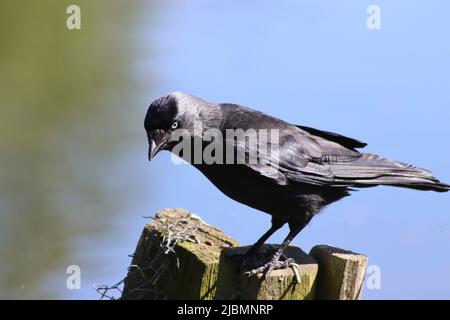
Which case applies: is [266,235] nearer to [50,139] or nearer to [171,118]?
[171,118]

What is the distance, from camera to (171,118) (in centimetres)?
566

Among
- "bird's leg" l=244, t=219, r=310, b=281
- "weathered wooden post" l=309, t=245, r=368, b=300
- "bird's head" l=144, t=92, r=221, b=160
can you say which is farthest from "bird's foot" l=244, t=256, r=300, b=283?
"bird's head" l=144, t=92, r=221, b=160

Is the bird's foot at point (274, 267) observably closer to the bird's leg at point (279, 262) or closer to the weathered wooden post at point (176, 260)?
the bird's leg at point (279, 262)

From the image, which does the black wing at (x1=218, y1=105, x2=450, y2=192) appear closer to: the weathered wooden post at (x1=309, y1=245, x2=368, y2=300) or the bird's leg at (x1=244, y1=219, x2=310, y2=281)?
the bird's leg at (x1=244, y1=219, x2=310, y2=281)

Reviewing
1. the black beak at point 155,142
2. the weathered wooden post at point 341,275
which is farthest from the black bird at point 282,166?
the weathered wooden post at point 341,275

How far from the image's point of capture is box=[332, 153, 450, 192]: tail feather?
5812 mm

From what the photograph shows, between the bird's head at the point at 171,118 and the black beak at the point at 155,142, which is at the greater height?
the bird's head at the point at 171,118

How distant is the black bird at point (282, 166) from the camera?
564cm

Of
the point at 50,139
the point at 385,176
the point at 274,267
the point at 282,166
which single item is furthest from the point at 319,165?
the point at 50,139

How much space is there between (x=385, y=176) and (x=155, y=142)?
1.57 m

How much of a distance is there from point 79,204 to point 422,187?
6.93 meters

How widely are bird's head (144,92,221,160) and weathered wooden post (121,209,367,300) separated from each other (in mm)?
470

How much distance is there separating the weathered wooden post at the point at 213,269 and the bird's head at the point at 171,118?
18.5 inches
